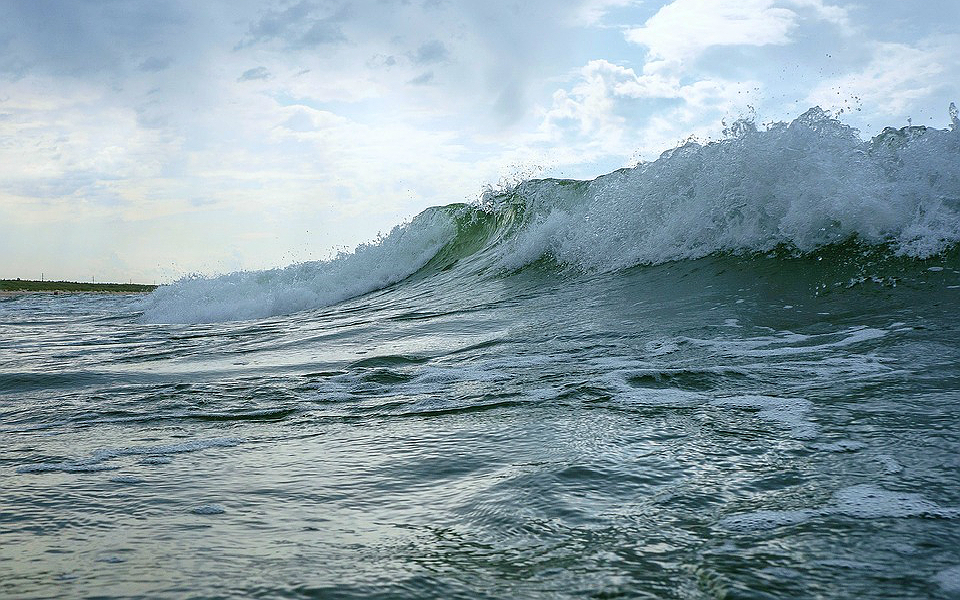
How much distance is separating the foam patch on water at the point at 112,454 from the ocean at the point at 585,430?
0.07 feet

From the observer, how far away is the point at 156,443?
127 inches

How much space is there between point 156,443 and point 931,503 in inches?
112

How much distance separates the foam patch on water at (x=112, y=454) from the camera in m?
2.81

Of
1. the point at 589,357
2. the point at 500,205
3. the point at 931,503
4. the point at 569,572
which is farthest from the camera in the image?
the point at 500,205

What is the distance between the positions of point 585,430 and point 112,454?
1.88 meters

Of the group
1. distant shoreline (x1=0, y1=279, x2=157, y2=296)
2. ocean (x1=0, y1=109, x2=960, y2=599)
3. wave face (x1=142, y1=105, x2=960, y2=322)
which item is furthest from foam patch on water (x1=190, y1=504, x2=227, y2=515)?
distant shoreline (x1=0, y1=279, x2=157, y2=296)

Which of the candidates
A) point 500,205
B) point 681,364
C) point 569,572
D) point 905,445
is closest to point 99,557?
point 569,572

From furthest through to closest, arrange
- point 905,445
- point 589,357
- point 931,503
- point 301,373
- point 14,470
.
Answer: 1. point 301,373
2. point 589,357
3. point 14,470
4. point 905,445
5. point 931,503

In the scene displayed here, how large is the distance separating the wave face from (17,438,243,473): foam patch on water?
18.8ft

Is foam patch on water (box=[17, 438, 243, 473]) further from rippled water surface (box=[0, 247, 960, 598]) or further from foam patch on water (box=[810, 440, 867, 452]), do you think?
foam patch on water (box=[810, 440, 867, 452])

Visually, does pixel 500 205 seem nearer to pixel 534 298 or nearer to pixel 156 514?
pixel 534 298

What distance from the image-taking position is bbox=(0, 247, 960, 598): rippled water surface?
5.59ft

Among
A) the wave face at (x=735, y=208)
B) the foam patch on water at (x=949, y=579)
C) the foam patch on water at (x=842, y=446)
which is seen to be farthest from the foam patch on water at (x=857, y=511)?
the wave face at (x=735, y=208)

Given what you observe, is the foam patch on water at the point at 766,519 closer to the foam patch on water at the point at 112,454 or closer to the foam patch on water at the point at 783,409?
the foam patch on water at the point at 783,409
